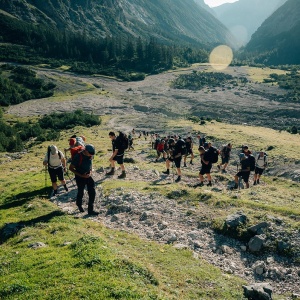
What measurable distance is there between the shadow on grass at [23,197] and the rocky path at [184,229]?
113cm

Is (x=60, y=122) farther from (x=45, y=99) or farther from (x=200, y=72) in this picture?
(x=200, y=72)

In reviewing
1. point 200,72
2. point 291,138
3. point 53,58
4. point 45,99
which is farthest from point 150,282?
point 53,58

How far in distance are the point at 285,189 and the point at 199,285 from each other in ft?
44.1

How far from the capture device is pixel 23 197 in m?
14.7

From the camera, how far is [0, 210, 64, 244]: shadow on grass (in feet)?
34.6

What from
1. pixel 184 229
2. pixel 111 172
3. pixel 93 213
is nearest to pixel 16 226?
pixel 93 213

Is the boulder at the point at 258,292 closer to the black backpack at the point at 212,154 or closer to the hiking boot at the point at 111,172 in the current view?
the black backpack at the point at 212,154

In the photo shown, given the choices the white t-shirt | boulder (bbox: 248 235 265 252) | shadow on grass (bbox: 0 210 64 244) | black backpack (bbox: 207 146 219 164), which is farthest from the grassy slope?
the white t-shirt

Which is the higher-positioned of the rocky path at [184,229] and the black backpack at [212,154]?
the black backpack at [212,154]

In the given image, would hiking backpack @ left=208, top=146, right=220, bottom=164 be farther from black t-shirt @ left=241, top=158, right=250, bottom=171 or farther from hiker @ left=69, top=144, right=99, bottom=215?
hiker @ left=69, top=144, right=99, bottom=215

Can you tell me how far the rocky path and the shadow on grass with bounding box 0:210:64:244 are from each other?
966 mm

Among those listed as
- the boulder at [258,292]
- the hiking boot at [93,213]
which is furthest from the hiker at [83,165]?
the boulder at [258,292]

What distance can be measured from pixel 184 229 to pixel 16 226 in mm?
6230

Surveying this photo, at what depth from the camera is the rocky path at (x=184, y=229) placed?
8.60 m
